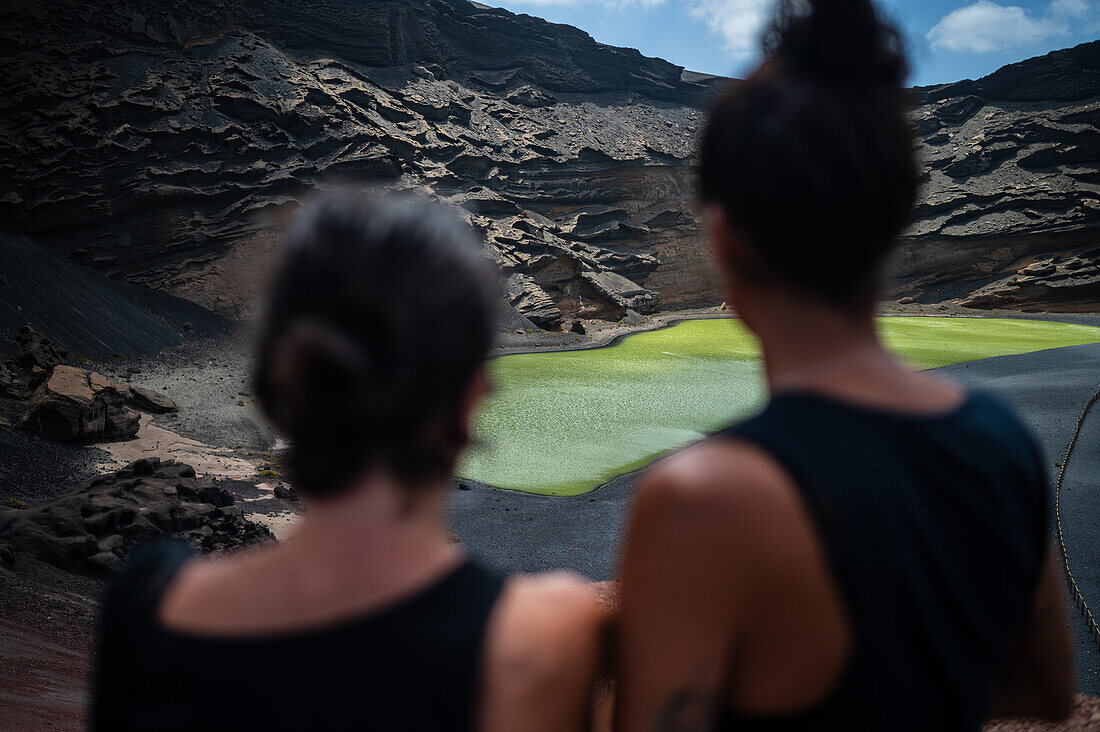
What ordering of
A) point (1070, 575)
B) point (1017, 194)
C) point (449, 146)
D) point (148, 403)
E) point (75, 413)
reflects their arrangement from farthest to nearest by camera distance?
1. point (1017, 194)
2. point (449, 146)
3. point (148, 403)
4. point (75, 413)
5. point (1070, 575)

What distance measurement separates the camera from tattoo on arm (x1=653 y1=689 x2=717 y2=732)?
66 cm

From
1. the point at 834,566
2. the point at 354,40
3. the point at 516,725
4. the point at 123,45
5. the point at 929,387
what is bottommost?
the point at 516,725

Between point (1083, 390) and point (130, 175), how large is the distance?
2735cm

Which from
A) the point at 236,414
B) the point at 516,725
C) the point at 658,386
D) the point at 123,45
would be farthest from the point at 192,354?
the point at 516,725

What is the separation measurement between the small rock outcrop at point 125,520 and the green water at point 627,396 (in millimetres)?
2406

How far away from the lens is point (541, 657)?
66cm

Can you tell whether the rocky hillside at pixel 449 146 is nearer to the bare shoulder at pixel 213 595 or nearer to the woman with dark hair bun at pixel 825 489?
the bare shoulder at pixel 213 595

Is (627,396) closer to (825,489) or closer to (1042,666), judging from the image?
(1042,666)

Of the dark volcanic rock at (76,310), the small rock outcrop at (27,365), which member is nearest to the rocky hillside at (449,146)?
the dark volcanic rock at (76,310)

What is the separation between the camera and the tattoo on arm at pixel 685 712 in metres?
0.66

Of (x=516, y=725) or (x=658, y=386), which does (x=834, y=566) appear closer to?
(x=516, y=725)

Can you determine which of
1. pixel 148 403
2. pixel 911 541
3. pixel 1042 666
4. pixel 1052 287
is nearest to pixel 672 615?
pixel 911 541

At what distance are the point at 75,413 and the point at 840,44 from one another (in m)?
9.48

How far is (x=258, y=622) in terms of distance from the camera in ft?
2.10
